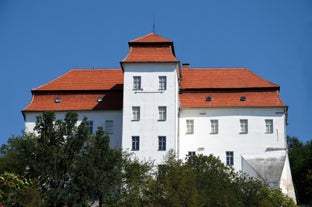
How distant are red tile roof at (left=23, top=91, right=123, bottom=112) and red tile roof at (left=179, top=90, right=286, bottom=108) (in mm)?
4828

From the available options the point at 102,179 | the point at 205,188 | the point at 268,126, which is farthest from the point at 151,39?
the point at 102,179

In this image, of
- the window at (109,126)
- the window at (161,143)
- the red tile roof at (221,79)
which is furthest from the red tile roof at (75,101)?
the red tile roof at (221,79)

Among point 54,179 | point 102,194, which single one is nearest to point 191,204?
point 102,194

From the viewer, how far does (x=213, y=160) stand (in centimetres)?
4119

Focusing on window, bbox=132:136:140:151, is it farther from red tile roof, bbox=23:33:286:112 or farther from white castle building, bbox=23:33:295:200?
red tile roof, bbox=23:33:286:112

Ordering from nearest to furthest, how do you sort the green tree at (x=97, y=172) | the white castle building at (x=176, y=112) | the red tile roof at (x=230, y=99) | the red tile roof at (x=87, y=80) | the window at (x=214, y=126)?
the green tree at (x=97, y=172), the white castle building at (x=176, y=112), the window at (x=214, y=126), the red tile roof at (x=230, y=99), the red tile roof at (x=87, y=80)

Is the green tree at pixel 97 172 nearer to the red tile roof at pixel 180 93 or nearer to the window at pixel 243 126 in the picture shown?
the red tile roof at pixel 180 93

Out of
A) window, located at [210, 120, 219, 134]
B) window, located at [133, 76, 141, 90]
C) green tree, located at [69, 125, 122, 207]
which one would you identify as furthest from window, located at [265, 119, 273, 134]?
green tree, located at [69, 125, 122, 207]

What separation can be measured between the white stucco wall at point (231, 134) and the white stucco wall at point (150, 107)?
2.20 meters

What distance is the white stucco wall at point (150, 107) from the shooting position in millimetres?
46625

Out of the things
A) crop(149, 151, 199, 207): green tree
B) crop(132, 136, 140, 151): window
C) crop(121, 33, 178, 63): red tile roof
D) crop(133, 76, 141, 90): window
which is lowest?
crop(149, 151, 199, 207): green tree

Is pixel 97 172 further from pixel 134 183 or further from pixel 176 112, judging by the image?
pixel 176 112

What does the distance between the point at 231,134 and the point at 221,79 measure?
17.0 ft

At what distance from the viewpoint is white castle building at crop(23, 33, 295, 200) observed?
4688 cm
